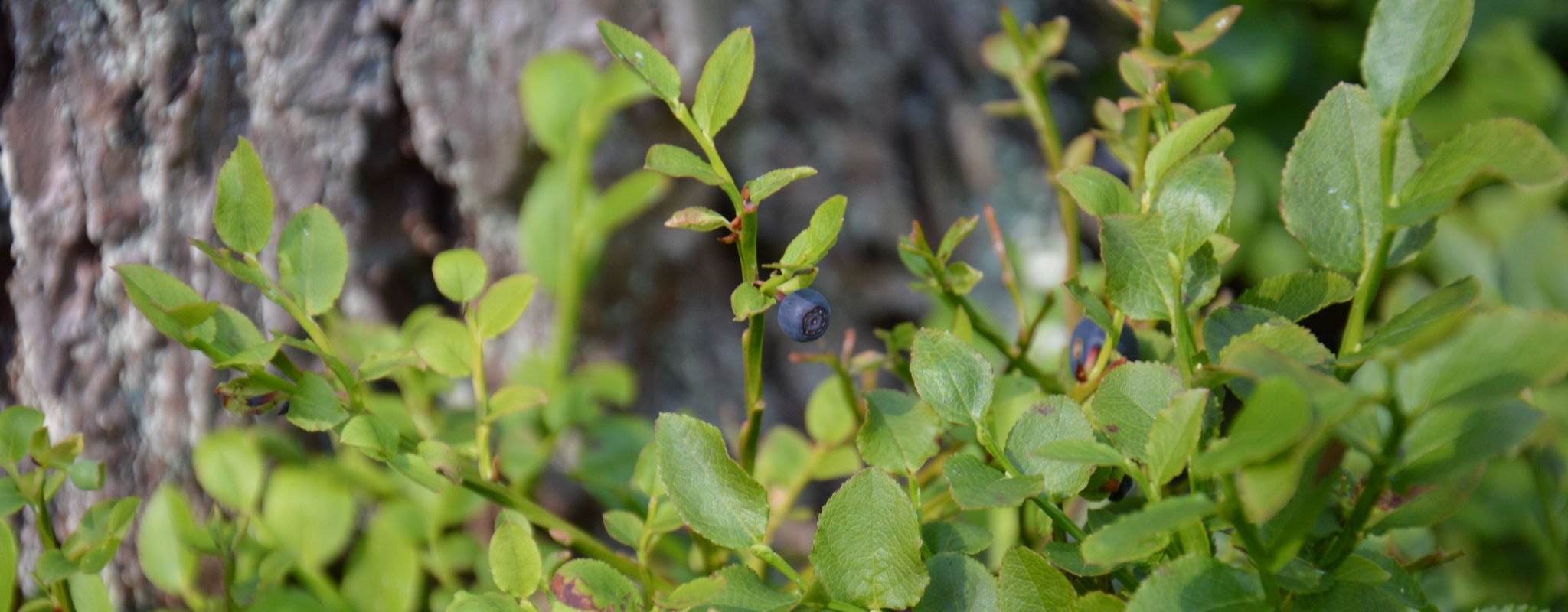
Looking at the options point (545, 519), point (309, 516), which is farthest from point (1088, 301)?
point (309, 516)

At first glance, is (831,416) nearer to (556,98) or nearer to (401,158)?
(556,98)

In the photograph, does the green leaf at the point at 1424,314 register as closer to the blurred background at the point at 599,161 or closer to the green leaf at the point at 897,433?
the green leaf at the point at 897,433

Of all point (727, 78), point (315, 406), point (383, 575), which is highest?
point (727, 78)

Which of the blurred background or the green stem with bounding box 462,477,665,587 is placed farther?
the blurred background

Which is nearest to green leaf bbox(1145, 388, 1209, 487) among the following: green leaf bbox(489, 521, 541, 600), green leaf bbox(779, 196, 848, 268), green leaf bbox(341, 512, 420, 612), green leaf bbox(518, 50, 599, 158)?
green leaf bbox(779, 196, 848, 268)

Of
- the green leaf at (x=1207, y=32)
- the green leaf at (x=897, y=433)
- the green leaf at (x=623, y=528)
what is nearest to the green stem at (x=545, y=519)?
the green leaf at (x=623, y=528)

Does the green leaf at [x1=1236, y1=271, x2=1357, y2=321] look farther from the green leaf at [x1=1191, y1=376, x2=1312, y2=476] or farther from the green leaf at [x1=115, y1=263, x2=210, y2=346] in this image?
the green leaf at [x1=115, y1=263, x2=210, y2=346]
